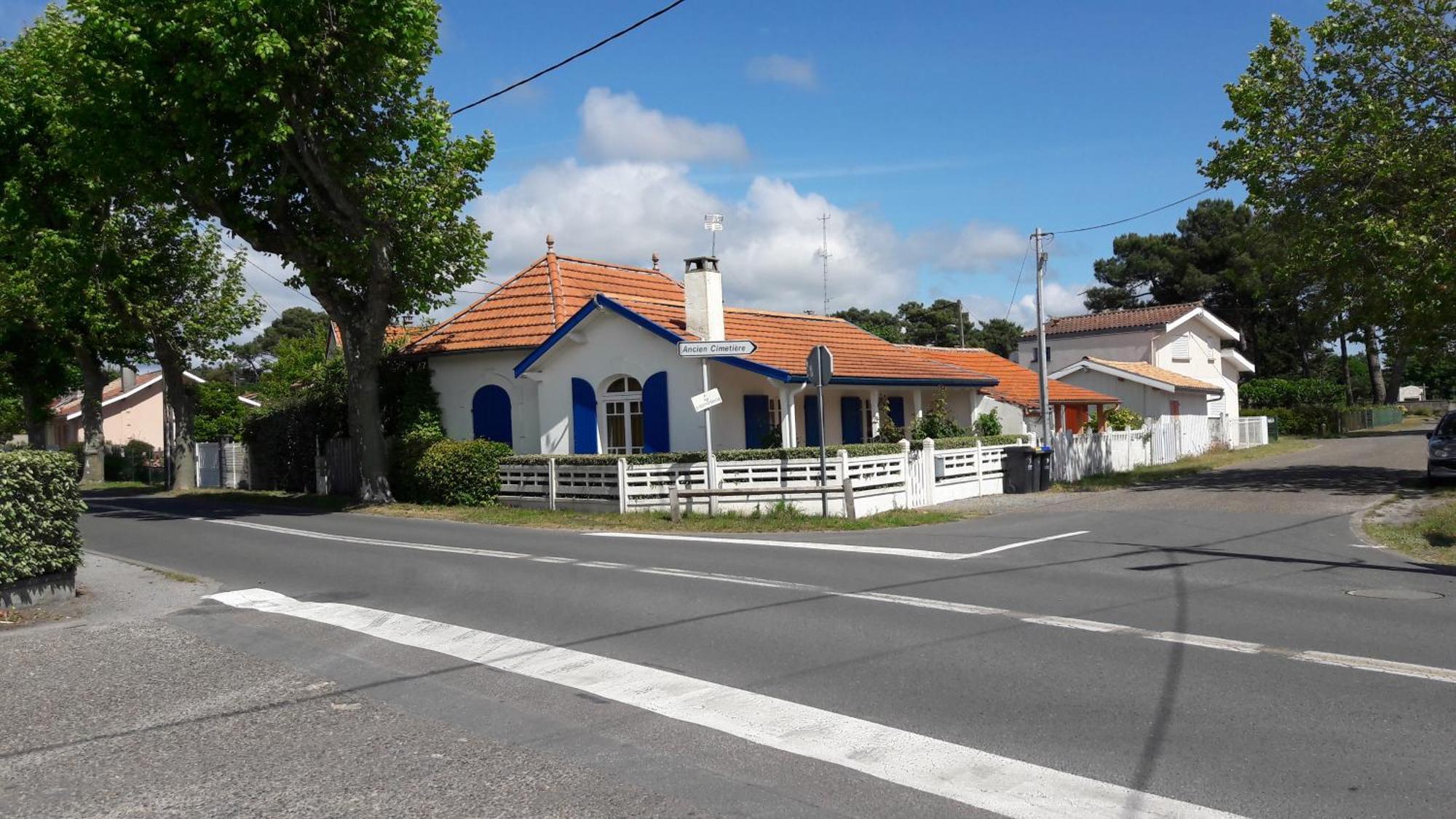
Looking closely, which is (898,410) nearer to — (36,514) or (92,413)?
(36,514)

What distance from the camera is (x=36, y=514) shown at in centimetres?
1050

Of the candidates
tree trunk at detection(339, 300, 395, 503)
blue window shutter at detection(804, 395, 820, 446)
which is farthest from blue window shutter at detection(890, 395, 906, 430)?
tree trunk at detection(339, 300, 395, 503)

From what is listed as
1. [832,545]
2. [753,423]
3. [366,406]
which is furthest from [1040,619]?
[366,406]

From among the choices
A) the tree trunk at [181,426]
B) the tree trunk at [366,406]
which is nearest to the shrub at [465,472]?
the tree trunk at [366,406]

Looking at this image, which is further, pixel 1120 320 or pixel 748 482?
pixel 1120 320

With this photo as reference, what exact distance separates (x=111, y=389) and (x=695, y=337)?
5663 cm

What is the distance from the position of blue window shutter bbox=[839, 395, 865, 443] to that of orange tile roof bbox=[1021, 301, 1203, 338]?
3071 centimetres

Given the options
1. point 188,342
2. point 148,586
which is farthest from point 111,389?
point 148,586

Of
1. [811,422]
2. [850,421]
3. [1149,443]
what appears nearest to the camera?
[811,422]

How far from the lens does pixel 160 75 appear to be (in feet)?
64.7

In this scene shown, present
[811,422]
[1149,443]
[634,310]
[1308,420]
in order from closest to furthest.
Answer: [634,310], [811,422], [1149,443], [1308,420]

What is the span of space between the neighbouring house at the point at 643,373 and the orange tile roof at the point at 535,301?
4cm

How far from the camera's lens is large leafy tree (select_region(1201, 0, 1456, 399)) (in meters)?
21.1

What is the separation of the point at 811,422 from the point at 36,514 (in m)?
17.1
